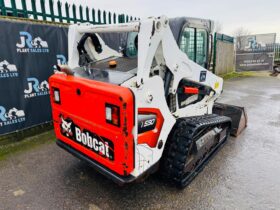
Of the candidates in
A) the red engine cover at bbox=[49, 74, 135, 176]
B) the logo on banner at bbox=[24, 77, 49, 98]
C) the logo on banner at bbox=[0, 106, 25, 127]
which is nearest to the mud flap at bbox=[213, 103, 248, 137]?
the red engine cover at bbox=[49, 74, 135, 176]

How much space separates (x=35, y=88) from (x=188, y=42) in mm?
2853

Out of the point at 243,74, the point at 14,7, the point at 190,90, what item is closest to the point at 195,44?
the point at 190,90

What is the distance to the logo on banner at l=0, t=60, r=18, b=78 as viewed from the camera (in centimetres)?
340

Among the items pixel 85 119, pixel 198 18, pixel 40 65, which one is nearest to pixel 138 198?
pixel 85 119

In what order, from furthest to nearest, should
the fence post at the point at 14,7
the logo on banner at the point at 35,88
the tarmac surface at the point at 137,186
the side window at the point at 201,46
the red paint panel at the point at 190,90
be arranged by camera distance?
the logo on banner at the point at 35,88, the fence post at the point at 14,7, the side window at the point at 201,46, the red paint panel at the point at 190,90, the tarmac surface at the point at 137,186

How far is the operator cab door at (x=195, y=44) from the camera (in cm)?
259

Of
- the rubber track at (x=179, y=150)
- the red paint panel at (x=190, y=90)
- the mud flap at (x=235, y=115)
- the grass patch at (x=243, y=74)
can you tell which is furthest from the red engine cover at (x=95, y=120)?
the grass patch at (x=243, y=74)

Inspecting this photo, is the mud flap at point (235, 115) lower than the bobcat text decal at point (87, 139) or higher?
lower

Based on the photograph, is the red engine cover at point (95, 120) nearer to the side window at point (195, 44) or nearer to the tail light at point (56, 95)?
the tail light at point (56, 95)

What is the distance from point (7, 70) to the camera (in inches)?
136

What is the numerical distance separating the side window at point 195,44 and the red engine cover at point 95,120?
122cm

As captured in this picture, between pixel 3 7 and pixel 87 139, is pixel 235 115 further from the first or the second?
pixel 3 7

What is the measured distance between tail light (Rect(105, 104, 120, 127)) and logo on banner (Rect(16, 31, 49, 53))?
8.55ft

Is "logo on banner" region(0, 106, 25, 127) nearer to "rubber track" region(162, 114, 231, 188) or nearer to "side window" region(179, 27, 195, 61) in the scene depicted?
"rubber track" region(162, 114, 231, 188)
